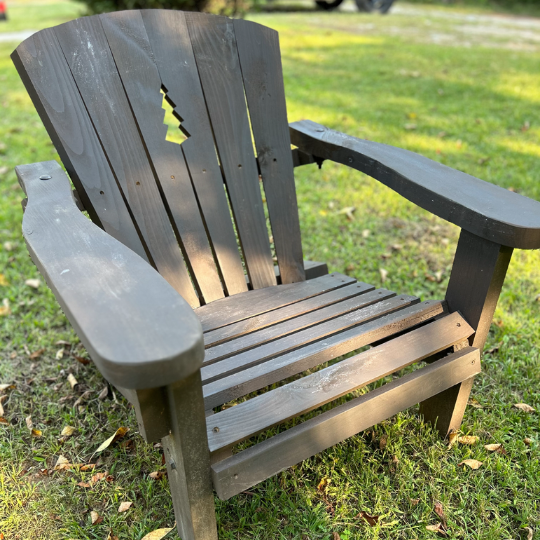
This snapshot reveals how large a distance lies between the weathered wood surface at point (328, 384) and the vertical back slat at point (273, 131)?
0.66m

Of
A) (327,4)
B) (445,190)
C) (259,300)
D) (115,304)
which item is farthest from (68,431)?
(327,4)

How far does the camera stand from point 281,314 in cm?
166

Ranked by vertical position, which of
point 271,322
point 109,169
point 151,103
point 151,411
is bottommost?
point 271,322

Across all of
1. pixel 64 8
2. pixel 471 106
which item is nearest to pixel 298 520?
pixel 471 106

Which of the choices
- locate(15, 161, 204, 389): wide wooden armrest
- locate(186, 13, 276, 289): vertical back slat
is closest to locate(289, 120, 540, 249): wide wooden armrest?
locate(186, 13, 276, 289): vertical back slat

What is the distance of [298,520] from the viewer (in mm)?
1560

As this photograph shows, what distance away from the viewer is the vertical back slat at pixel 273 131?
1.82 meters

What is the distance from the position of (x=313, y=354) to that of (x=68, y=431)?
3.42 feet

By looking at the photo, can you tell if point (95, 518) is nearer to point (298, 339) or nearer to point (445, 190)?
point (298, 339)

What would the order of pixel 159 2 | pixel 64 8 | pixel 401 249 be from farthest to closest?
pixel 64 8
pixel 159 2
pixel 401 249

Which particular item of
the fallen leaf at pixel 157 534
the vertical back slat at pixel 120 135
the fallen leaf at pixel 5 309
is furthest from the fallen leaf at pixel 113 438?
the fallen leaf at pixel 5 309

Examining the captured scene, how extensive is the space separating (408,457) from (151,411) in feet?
3.57

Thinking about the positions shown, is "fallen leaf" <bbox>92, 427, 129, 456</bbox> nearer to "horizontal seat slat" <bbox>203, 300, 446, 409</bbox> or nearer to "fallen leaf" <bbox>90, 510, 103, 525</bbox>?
"fallen leaf" <bbox>90, 510, 103, 525</bbox>

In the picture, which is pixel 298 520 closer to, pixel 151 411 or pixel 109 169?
pixel 151 411
